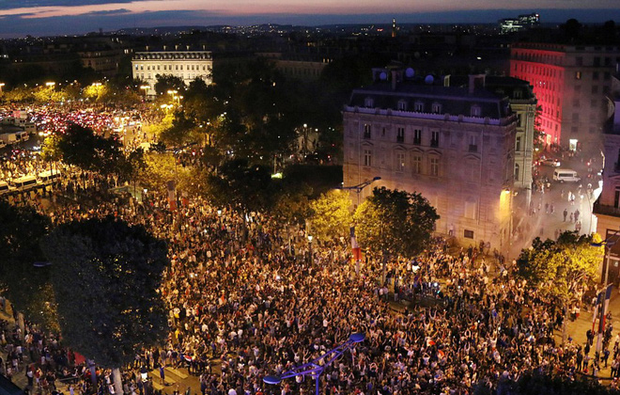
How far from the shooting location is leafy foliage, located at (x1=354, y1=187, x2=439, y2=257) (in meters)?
42.9

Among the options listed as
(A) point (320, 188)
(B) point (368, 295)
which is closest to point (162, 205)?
(A) point (320, 188)

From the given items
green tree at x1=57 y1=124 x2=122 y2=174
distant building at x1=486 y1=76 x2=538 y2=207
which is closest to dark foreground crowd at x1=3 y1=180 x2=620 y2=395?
distant building at x1=486 y1=76 x2=538 y2=207

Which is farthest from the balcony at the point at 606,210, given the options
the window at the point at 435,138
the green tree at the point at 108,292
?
the green tree at the point at 108,292

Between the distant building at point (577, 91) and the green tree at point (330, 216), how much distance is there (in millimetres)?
48885

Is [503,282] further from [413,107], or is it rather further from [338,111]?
[338,111]

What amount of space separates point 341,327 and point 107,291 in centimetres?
1202

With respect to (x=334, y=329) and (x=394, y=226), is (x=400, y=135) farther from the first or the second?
(x=334, y=329)

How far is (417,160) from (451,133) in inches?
154

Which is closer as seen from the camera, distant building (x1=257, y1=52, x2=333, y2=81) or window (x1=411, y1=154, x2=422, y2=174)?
window (x1=411, y1=154, x2=422, y2=174)

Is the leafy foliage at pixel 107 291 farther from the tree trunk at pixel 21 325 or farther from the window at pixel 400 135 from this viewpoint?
the window at pixel 400 135

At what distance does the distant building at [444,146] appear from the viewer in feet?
163

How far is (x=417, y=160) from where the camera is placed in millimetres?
53812

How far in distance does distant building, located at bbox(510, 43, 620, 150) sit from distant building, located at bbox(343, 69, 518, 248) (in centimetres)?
3619

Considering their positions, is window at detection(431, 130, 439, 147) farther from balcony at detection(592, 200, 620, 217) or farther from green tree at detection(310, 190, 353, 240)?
balcony at detection(592, 200, 620, 217)
